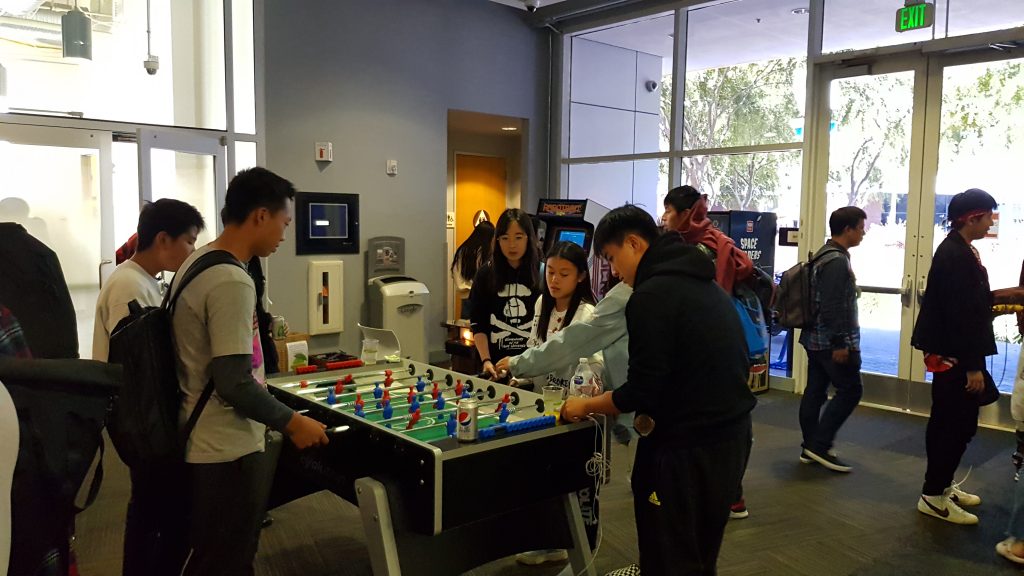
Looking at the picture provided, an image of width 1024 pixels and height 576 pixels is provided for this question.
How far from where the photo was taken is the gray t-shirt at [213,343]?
1842 mm

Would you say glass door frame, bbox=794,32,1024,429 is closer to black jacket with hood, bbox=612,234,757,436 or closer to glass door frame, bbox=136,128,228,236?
black jacket with hood, bbox=612,234,757,436

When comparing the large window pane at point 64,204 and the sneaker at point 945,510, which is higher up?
the large window pane at point 64,204

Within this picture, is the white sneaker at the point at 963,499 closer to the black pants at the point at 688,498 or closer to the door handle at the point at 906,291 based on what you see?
the door handle at the point at 906,291

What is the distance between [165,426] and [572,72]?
6.78 m

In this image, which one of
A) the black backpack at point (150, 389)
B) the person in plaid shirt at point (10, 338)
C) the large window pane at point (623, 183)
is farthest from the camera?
the large window pane at point (623, 183)

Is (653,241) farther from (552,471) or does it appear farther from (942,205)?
(942,205)

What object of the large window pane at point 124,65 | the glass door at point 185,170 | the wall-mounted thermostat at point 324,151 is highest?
the large window pane at point 124,65

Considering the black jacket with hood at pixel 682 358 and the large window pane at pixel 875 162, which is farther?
the large window pane at pixel 875 162

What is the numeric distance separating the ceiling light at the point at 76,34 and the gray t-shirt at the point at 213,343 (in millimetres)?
4215

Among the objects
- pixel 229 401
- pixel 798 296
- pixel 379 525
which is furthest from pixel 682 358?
pixel 798 296

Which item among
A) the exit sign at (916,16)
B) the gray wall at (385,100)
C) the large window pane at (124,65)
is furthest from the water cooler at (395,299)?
the exit sign at (916,16)

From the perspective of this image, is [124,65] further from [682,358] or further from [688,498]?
[688,498]

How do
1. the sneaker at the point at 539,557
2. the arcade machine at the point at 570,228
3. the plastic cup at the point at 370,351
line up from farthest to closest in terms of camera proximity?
the arcade machine at the point at 570,228 → the plastic cup at the point at 370,351 → the sneaker at the point at 539,557

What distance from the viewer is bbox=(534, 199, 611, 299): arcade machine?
6414 millimetres
